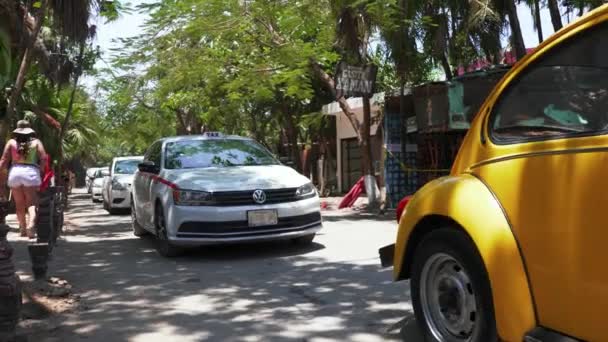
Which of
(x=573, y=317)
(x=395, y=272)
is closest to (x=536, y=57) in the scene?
(x=573, y=317)

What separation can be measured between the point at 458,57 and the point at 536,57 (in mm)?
11990

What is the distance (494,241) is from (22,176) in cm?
769

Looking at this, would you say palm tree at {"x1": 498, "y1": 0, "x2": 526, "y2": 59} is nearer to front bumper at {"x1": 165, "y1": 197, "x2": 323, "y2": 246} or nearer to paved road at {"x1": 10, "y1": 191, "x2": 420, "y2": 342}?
paved road at {"x1": 10, "y1": 191, "x2": 420, "y2": 342}

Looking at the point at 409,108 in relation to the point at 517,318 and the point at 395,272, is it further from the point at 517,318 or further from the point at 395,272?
the point at 517,318

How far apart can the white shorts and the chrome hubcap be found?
7.01m

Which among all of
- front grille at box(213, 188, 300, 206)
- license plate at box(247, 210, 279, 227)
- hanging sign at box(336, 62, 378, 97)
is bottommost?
license plate at box(247, 210, 279, 227)

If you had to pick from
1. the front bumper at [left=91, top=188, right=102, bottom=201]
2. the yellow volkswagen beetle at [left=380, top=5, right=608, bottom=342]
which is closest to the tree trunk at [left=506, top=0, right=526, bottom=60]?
the yellow volkswagen beetle at [left=380, top=5, right=608, bottom=342]

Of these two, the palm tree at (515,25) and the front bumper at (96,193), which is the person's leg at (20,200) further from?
the front bumper at (96,193)

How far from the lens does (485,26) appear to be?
1410cm

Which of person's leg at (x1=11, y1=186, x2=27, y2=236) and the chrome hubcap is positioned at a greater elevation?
person's leg at (x1=11, y1=186, x2=27, y2=236)

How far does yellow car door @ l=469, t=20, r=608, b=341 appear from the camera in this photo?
2.57 m

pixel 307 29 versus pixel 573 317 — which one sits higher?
pixel 307 29

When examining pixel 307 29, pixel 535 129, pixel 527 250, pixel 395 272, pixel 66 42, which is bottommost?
pixel 395 272

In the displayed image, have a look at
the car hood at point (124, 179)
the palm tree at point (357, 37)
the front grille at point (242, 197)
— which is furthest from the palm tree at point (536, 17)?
the car hood at point (124, 179)
